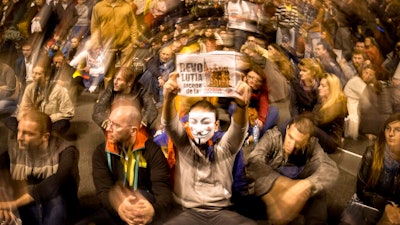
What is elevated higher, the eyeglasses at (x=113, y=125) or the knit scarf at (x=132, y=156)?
the eyeglasses at (x=113, y=125)

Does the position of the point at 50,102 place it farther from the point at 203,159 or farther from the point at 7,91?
the point at 203,159

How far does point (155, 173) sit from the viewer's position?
0.98 m

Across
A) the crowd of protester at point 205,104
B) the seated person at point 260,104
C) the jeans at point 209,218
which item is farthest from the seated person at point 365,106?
the jeans at point 209,218

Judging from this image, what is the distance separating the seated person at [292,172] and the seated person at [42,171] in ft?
1.13

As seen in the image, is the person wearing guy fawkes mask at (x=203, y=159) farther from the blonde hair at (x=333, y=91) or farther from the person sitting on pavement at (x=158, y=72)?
the blonde hair at (x=333, y=91)

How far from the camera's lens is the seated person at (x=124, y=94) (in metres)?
0.97

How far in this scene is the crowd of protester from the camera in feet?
3.21

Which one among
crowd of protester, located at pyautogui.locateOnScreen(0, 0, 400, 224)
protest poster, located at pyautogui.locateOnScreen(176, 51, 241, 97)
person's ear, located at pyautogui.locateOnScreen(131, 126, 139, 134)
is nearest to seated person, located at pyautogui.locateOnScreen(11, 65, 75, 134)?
crowd of protester, located at pyautogui.locateOnScreen(0, 0, 400, 224)

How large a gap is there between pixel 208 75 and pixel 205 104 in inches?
2.1

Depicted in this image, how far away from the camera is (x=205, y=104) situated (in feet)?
3.16

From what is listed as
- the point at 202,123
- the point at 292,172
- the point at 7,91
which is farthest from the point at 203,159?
the point at 7,91

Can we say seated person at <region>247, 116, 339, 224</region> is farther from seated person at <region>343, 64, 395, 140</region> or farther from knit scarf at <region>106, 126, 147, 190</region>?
knit scarf at <region>106, 126, 147, 190</region>

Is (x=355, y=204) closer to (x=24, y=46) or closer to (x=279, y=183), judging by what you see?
(x=279, y=183)

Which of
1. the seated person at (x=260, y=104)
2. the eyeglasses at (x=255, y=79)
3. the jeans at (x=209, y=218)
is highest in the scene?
the eyeglasses at (x=255, y=79)
